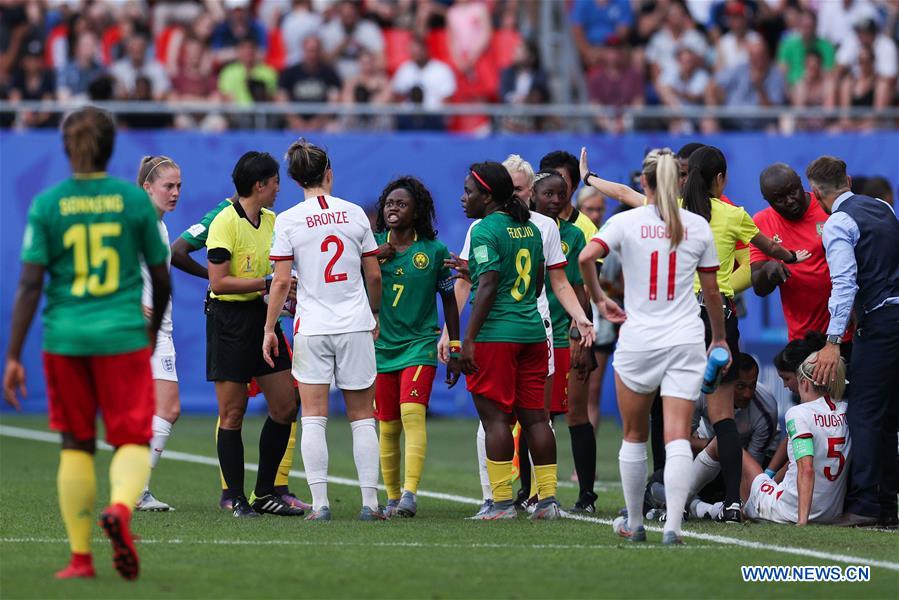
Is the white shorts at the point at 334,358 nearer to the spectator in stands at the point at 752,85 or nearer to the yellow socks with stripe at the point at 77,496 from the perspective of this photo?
the yellow socks with stripe at the point at 77,496

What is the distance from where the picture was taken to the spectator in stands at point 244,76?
69.0 feet

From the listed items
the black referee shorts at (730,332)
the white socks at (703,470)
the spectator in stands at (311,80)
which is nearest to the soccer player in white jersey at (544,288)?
the black referee shorts at (730,332)

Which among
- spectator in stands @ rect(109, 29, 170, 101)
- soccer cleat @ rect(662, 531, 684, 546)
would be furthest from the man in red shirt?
spectator in stands @ rect(109, 29, 170, 101)

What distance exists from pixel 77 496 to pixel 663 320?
3216 mm

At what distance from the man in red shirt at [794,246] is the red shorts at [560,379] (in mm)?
1407

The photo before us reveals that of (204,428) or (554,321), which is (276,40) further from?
(554,321)

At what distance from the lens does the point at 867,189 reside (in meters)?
12.3

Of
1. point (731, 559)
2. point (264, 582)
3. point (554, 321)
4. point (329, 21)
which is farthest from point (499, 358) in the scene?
point (329, 21)

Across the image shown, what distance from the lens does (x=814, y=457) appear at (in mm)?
10008

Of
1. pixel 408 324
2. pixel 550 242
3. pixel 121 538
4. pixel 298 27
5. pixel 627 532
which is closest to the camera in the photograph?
pixel 121 538

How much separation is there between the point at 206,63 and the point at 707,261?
13.9m

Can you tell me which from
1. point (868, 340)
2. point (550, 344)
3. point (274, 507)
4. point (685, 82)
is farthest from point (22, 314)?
point (685, 82)

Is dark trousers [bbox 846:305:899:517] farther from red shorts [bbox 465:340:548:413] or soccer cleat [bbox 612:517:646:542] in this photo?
red shorts [bbox 465:340:548:413]

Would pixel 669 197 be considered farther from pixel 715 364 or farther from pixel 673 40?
pixel 673 40
